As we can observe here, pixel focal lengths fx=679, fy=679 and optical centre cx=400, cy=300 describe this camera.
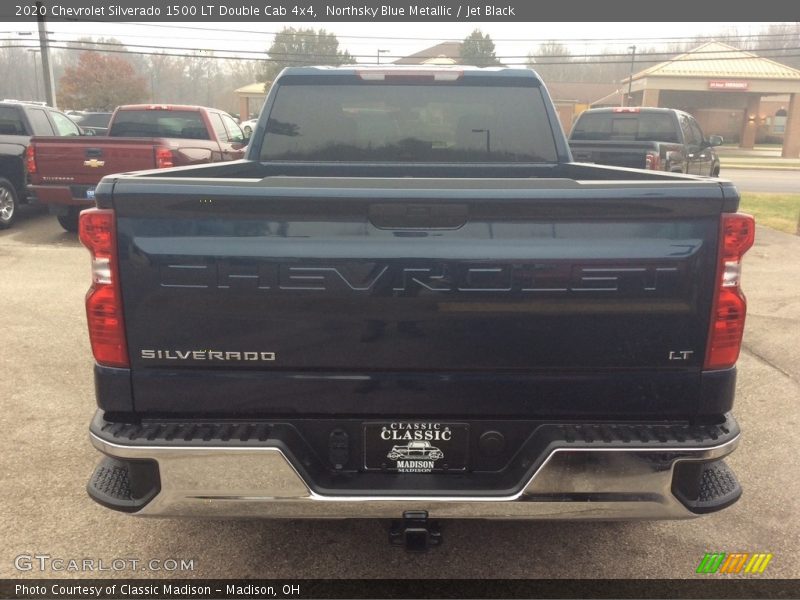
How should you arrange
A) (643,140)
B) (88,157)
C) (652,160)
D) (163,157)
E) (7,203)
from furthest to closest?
(643,140) < (7,203) < (652,160) < (88,157) < (163,157)

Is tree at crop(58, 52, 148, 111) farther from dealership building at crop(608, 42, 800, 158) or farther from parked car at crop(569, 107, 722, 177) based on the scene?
parked car at crop(569, 107, 722, 177)

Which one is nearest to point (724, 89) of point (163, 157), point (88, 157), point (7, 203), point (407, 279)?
point (163, 157)

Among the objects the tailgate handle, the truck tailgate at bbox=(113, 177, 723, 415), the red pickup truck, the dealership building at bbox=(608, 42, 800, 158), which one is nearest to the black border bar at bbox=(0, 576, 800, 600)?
the truck tailgate at bbox=(113, 177, 723, 415)

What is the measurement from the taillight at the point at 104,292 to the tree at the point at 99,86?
52227mm

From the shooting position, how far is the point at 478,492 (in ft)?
7.67

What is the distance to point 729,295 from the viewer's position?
229 centimetres

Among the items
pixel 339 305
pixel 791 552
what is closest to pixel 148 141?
pixel 339 305

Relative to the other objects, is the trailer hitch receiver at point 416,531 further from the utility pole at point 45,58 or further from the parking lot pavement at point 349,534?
the utility pole at point 45,58

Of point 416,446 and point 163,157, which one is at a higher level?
point 163,157

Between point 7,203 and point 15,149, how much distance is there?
0.92m

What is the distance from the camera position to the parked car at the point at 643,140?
1084 centimetres

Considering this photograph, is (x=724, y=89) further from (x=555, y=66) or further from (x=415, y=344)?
(x=415, y=344)

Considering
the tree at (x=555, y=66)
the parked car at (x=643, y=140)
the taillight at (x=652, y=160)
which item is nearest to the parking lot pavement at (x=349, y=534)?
the taillight at (x=652, y=160)

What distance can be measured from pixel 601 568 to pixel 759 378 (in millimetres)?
3022
